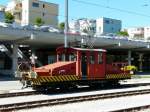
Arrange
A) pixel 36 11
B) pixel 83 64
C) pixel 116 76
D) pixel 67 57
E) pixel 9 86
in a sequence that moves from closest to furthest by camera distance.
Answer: pixel 83 64
pixel 67 57
pixel 116 76
pixel 9 86
pixel 36 11

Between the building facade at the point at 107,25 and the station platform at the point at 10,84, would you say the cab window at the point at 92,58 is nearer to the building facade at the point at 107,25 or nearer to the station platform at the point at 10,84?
the station platform at the point at 10,84

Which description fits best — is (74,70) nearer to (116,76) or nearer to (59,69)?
(59,69)

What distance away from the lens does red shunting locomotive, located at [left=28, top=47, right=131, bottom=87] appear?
21250mm

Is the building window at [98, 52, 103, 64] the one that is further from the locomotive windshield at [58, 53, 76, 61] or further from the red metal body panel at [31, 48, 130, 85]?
the locomotive windshield at [58, 53, 76, 61]

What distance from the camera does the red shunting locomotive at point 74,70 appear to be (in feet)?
69.7

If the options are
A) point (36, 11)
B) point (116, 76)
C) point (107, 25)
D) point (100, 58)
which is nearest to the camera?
point (100, 58)

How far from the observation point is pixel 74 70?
885 inches

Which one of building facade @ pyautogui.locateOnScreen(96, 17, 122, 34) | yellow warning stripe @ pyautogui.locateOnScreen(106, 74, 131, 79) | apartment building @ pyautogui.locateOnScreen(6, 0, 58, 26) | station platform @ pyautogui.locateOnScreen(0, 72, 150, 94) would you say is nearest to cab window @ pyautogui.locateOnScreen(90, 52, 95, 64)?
yellow warning stripe @ pyautogui.locateOnScreen(106, 74, 131, 79)

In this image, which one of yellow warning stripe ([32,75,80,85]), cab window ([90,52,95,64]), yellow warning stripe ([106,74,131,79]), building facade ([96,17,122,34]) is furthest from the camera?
building facade ([96,17,122,34])

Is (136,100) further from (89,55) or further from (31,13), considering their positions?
(31,13)

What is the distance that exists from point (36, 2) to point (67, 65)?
289 ft

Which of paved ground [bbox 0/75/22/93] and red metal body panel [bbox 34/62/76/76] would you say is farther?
paved ground [bbox 0/75/22/93]

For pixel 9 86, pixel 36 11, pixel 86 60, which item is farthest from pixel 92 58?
pixel 36 11

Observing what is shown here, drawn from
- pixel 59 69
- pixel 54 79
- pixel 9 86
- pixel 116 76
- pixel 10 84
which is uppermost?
pixel 59 69
